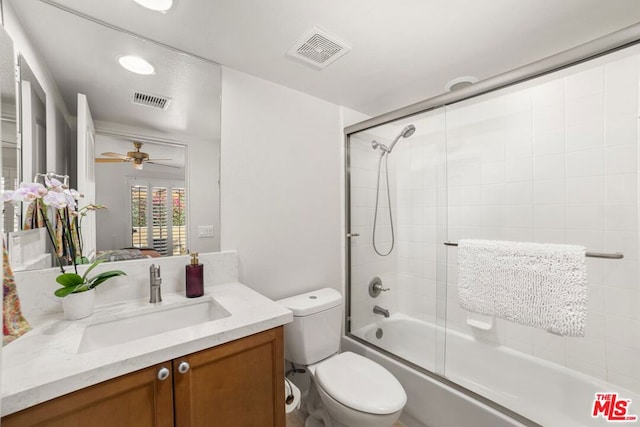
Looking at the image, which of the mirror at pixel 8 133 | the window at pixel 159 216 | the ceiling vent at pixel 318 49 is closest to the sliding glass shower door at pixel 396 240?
the ceiling vent at pixel 318 49

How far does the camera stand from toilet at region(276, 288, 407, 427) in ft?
4.16

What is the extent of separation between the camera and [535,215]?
66.3 inches

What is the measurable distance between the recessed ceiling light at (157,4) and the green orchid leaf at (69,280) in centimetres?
111

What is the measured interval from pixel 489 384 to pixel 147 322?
1.97 metres

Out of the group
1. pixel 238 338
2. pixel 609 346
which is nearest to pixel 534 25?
pixel 609 346

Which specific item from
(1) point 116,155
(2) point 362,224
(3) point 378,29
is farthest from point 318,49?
(2) point 362,224

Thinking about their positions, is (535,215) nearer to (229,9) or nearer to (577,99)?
(577,99)

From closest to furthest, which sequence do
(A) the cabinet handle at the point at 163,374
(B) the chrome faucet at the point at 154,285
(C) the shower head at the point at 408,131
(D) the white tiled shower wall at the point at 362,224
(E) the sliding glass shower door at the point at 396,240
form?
(A) the cabinet handle at the point at 163,374 → (B) the chrome faucet at the point at 154,285 → (C) the shower head at the point at 408,131 → (E) the sliding glass shower door at the point at 396,240 → (D) the white tiled shower wall at the point at 362,224

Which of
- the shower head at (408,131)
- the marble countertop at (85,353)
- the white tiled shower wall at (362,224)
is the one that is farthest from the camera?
the white tiled shower wall at (362,224)

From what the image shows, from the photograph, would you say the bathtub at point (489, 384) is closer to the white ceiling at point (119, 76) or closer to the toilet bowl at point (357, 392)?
the toilet bowl at point (357, 392)

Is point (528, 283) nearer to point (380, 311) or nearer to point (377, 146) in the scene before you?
point (380, 311)

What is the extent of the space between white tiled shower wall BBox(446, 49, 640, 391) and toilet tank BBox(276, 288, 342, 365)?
2.91 feet

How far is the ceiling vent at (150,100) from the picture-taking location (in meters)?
1.35

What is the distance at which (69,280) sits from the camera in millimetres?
1046
